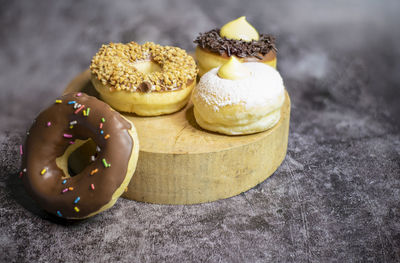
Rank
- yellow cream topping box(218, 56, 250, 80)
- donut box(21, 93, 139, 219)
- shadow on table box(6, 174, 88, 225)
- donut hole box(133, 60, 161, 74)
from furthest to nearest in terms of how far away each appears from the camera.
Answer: donut hole box(133, 60, 161, 74) < yellow cream topping box(218, 56, 250, 80) < shadow on table box(6, 174, 88, 225) < donut box(21, 93, 139, 219)

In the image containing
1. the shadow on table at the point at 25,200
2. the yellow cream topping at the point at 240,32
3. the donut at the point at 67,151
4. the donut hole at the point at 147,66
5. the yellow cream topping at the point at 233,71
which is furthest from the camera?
the yellow cream topping at the point at 240,32

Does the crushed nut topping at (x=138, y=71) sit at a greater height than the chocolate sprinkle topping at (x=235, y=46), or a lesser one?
greater

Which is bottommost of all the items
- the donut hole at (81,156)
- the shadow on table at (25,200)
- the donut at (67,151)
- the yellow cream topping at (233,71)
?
the shadow on table at (25,200)

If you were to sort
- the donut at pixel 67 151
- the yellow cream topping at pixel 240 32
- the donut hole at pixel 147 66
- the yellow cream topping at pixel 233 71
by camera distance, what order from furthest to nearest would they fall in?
the yellow cream topping at pixel 240 32
the donut hole at pixel 147 66
the yellow cream topping at pixel 233 71
the donut at pixel 67 151

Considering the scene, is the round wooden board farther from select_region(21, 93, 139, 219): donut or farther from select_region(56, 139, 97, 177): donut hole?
select_region(56, 139, 97, 177): donut hole

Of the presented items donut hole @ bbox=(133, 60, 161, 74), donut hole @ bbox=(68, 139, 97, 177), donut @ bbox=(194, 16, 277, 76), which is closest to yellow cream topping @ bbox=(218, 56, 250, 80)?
donut @ bbox=(194, 16, 277, 76)

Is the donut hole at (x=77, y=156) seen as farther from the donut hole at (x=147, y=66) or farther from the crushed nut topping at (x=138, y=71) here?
the donut hole at (x=147, y=66)

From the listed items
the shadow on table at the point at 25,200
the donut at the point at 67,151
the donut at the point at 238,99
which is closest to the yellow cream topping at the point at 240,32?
the donut at the point at 238,99
